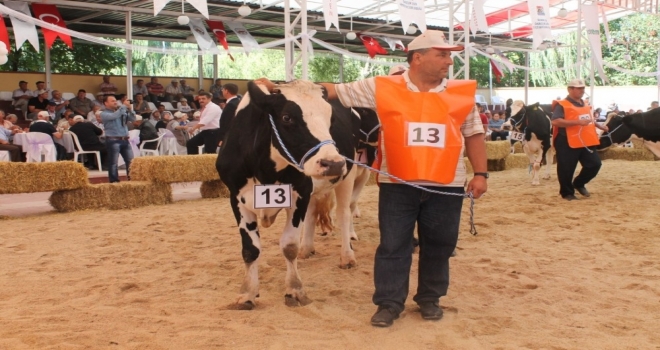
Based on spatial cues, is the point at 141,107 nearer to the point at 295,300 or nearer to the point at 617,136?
the point at 617,136

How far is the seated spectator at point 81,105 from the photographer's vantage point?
16672 millimetres

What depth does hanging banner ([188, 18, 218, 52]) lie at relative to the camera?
1603cm

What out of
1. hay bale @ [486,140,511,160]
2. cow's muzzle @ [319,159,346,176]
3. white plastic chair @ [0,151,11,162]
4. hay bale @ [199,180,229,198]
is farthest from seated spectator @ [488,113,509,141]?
cow's muzzle @ [319,159,346,176]

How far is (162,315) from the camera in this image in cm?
410

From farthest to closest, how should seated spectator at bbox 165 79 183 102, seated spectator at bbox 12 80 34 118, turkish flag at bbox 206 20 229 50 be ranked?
seated spectator at bbox 165 79 183 102 < turkish flag at bbox 206 20 229 50 < seated spectator at bbox 12 80 34 118

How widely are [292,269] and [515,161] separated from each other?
1368 cm

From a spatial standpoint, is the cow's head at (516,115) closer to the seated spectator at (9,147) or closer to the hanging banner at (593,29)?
the hanging banner at (593,29)

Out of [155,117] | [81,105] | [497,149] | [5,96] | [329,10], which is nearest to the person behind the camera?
[329,10]

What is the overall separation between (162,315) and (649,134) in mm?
9697

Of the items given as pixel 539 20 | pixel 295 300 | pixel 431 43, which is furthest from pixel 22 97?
pixel 431 43

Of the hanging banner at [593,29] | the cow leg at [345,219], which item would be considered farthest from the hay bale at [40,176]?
the hanging banner at [593,29]

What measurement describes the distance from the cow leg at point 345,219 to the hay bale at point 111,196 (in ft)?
16.8

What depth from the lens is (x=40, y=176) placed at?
9.07 metres

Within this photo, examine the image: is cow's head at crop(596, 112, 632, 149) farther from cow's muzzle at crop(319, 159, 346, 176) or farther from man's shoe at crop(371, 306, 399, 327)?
cow's muzzle at crop(319, 159, 346, 176)
